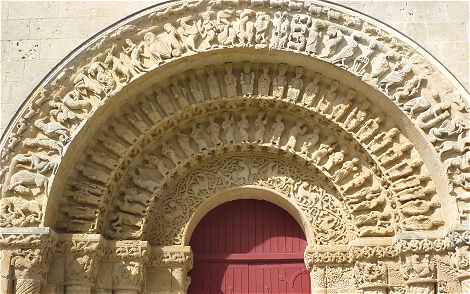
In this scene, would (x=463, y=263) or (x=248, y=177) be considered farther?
(x=248, y=177)

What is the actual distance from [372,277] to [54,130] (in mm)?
3416

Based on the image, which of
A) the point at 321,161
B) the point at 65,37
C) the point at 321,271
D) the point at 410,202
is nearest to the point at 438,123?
the point at 410,202

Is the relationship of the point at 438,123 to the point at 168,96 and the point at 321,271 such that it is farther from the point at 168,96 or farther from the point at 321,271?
the point at 168,96

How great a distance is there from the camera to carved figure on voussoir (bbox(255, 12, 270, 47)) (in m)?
7.25

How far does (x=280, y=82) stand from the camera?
7578 mm

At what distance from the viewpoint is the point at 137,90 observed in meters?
7.41

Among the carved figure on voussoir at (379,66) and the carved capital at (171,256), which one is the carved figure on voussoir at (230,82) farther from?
the carved capital at (171,256)

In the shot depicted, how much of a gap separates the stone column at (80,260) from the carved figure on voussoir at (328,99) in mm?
2578

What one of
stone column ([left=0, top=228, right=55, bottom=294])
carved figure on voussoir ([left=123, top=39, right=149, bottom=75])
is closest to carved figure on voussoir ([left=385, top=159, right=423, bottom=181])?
carved figure on voussoir ([left=123, top=39, right=149, bottom=75])

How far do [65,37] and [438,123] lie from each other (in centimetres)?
377

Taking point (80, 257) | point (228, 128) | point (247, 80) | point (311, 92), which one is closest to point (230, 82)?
point (247, 80)

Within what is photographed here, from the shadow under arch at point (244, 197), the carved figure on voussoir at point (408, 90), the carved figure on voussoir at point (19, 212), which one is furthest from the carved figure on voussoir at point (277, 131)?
the carved figure on voussoir at point (19, 212)

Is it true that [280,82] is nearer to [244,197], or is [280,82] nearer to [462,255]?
[244,197]

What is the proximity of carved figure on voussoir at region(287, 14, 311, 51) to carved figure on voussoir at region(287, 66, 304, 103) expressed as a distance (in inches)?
14.0
